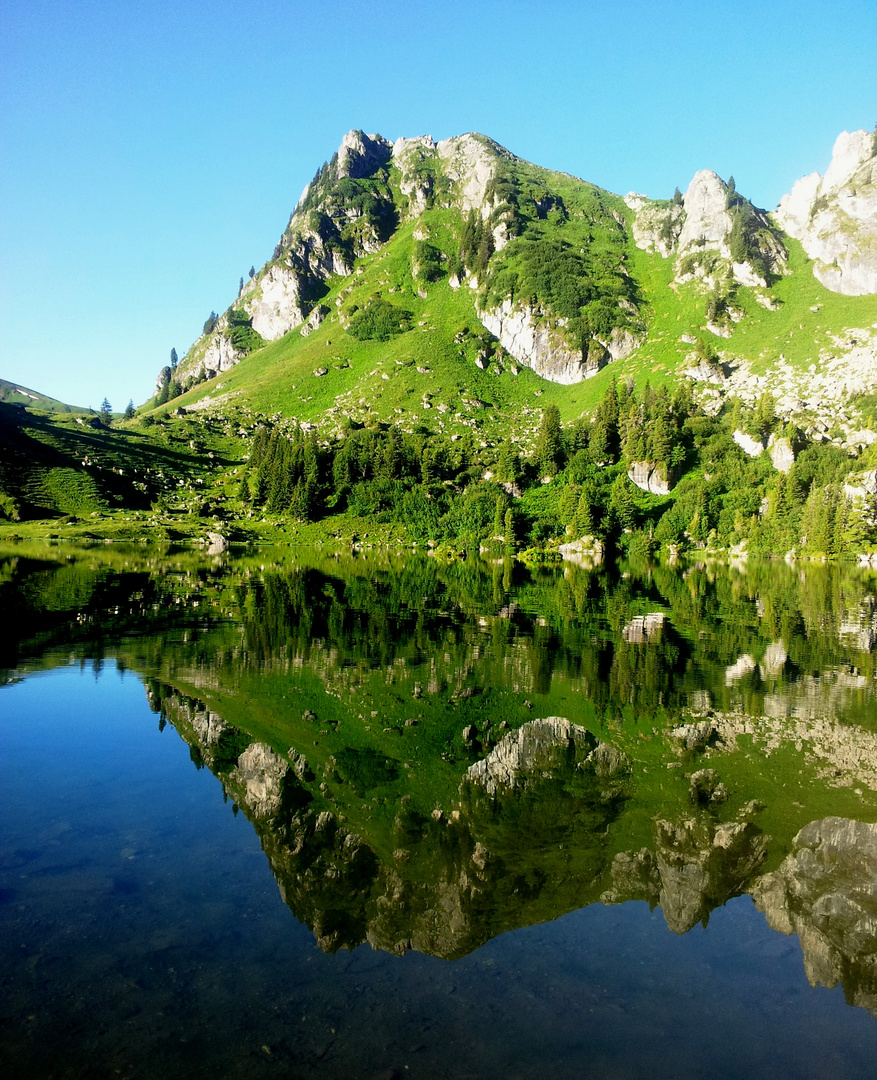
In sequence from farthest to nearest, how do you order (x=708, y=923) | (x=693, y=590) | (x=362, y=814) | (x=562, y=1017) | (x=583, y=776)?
(x=693, y=590), (x=583, y=776), (x=362, y=814), (x=708, y=923), (x=562, y=1017)

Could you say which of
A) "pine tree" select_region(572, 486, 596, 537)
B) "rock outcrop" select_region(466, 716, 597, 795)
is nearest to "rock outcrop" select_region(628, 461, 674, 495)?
"pine tree" select_region(572, 486, 596, 537)

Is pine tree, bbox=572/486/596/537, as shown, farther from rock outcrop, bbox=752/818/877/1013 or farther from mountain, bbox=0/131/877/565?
rock outcrop, bbox=752/818/877/1013

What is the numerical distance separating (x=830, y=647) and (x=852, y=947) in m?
28.3

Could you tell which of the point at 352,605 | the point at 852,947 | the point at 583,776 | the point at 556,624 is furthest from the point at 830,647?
the point at 352,605

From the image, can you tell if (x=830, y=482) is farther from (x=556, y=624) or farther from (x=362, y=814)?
(x=362, y=814)

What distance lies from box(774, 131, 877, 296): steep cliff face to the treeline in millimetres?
77668

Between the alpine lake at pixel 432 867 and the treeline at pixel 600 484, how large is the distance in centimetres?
10164

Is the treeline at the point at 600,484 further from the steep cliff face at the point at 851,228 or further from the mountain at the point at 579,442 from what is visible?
the steep cliff face at the point at 851,228

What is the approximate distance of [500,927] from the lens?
10.5m

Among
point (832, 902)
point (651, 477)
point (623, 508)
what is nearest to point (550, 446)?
point (651, 477)

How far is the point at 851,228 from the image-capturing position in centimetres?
18512

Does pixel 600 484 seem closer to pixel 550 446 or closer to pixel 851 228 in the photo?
pixel 550 446

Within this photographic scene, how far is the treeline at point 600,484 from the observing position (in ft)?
399

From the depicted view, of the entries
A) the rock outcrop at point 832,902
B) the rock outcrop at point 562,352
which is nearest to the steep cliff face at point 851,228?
the rock outcrop at point 562,352
